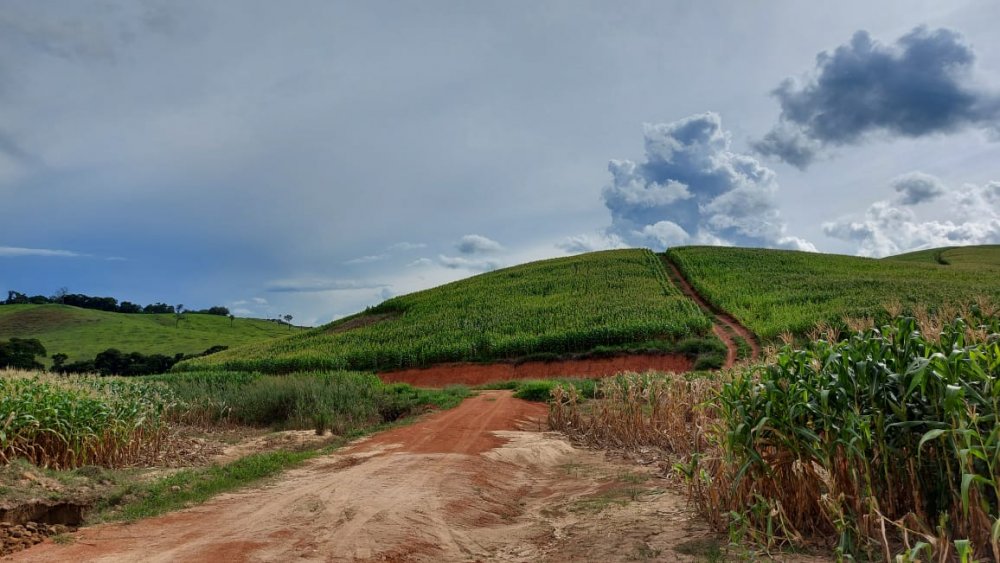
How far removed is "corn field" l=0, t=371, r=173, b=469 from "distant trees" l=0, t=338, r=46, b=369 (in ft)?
159

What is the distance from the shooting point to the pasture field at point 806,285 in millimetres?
30453

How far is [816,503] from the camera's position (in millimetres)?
5199

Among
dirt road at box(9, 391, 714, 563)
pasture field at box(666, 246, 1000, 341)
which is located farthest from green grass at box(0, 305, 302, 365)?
dirt road at box(9, 391, 714, 563)

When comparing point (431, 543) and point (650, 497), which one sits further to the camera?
point (650, 497)

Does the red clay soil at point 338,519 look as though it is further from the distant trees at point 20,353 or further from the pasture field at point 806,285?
the distant trees at point 20,353

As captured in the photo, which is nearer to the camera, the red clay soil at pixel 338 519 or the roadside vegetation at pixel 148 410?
the red clay soil at pixel 338 519

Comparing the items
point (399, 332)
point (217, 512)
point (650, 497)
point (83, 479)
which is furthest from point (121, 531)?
point (399, 332)

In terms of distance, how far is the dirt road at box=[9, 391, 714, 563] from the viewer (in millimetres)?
5918

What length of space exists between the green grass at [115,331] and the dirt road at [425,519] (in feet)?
244

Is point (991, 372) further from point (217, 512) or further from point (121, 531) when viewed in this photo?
point (121, 531)

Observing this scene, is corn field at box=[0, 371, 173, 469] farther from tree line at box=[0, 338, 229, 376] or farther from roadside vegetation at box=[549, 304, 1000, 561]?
tree line at box=[0, 338, 229, 376]

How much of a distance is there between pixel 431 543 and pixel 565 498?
8.43 feet

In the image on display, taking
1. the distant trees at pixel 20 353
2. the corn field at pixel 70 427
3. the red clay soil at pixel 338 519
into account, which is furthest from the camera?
the distant trees at pixel 20 353

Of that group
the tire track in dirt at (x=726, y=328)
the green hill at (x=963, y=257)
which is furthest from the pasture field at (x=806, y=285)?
the green hill at (x=963, y=257)
